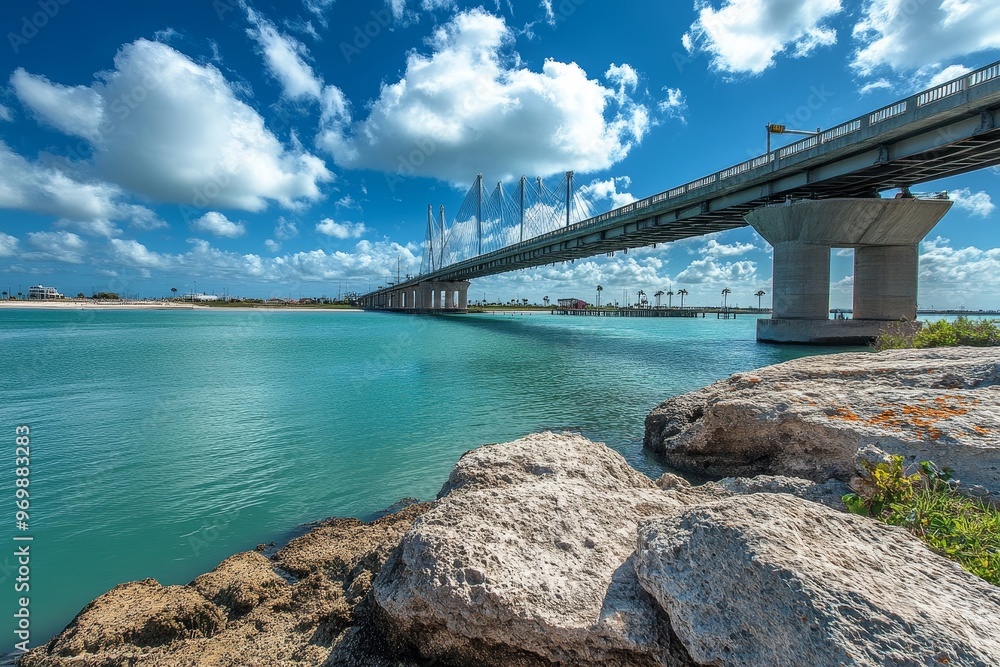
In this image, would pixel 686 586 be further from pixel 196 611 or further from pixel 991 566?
pixel 196 611

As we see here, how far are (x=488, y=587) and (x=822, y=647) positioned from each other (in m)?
1.90

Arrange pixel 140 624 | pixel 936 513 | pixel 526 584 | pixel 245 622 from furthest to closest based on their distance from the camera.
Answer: pixel 245 622
pixel 140 624
pixel 936 513
pixel 526 584

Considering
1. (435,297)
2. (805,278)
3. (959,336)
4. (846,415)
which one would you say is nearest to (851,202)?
(805,278)

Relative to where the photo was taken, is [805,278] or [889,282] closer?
[805,278]

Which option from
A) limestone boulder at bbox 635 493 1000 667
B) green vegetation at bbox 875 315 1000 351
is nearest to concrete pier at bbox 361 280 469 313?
green vegetation at bbox 875 315 1000 351

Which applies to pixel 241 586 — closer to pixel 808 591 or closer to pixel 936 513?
pixel 808 591

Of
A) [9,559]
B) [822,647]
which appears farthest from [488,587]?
[9,559]

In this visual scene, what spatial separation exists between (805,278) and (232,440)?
40.9m

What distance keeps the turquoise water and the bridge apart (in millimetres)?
15445

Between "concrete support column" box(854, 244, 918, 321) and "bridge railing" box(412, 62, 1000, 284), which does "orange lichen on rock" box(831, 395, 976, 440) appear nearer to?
"bridge railing" box(412, 62, 1000, 284)

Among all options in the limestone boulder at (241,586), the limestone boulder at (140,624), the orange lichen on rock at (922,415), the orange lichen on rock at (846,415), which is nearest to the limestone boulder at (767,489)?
the orange lichen on rock at (922,415)

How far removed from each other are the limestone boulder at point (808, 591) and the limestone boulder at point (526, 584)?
33cm

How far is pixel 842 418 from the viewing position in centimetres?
660

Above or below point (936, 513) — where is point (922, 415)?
above
